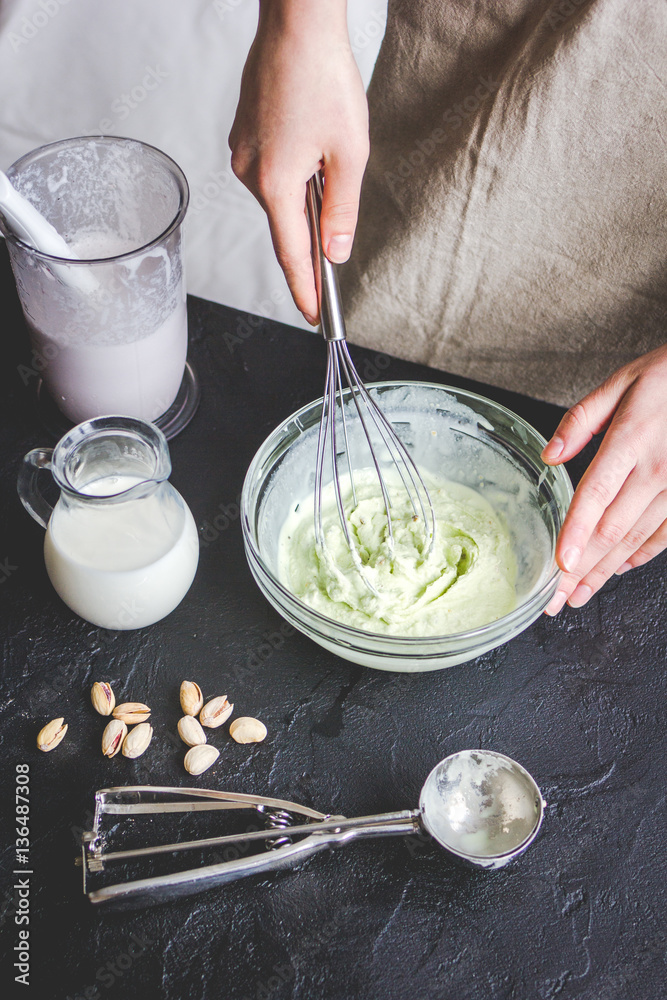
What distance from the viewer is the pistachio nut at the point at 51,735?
91 cm

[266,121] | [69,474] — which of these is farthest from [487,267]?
[69,474]

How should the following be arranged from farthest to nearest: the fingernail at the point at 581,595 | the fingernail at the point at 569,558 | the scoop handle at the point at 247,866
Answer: the fingernail at the point at 581,595 < the fingernail at the point at 569,558 < the scoop handle at the point at 247,866

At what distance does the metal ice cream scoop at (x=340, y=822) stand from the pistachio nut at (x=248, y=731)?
7 cm

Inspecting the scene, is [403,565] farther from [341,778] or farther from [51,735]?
[51,735]

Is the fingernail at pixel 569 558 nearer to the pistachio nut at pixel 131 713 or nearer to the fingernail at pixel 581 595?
the fingernail at pixel 581 595

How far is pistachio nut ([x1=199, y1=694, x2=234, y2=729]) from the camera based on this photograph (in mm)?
929

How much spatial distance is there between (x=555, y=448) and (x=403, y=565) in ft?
0.73

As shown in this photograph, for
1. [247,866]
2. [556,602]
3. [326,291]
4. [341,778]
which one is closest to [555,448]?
[556,602]

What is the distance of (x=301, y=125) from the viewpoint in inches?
34.0

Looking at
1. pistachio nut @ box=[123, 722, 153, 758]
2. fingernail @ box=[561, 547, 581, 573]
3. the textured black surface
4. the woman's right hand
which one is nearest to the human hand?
fingernail @ box=[561, 547, 581, 573]

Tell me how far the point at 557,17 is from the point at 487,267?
1.04 ft

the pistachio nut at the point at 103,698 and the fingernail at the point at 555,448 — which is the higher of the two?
the fingernail at the point at 555,448

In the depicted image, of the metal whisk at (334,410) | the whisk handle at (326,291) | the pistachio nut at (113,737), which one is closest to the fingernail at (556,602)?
the metal whisk at (334,410)

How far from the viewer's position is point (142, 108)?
2543mm
